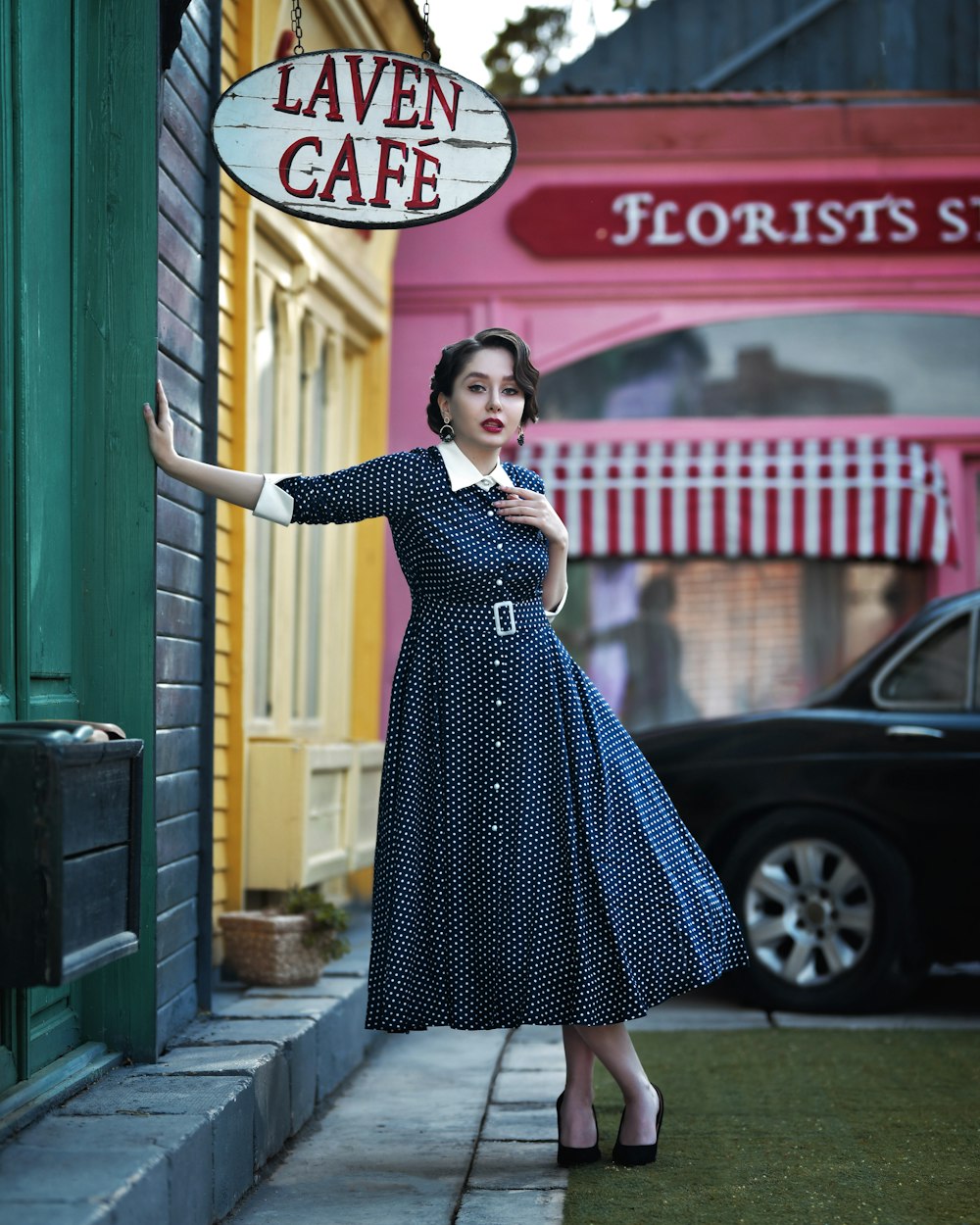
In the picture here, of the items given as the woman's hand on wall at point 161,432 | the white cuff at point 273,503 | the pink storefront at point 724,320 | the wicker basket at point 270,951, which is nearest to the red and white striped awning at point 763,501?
the pink storefront at point 724,320

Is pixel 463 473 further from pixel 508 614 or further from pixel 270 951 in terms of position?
pixel 270 951

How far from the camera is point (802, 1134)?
4363 mm

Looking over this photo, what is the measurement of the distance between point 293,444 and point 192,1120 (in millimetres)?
4285

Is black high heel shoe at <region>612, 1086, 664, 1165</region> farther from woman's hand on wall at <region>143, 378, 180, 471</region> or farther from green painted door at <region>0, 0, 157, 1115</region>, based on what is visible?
woman's hand on wall at <region>143, 378, 180, 471</region>

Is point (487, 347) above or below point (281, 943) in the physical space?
above

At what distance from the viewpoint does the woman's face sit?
159 inches

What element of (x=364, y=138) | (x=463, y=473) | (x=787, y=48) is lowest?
(x=463, y=473)

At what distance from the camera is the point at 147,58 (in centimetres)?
425

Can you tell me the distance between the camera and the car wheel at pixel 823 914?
6.53 meters

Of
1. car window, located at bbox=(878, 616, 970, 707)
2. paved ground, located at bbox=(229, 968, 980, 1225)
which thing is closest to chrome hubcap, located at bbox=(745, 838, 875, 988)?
paved ground, located at bbox=(229, 968, 980, 1225)

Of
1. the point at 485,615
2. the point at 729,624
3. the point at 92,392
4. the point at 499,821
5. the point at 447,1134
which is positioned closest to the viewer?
the point at 499,821

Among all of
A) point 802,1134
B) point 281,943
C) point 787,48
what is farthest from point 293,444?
point 787,48

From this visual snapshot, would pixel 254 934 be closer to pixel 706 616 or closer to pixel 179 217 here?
pixel 179 217

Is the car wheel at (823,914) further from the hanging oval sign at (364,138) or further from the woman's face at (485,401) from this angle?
the hanging oval sign at (364,138)
